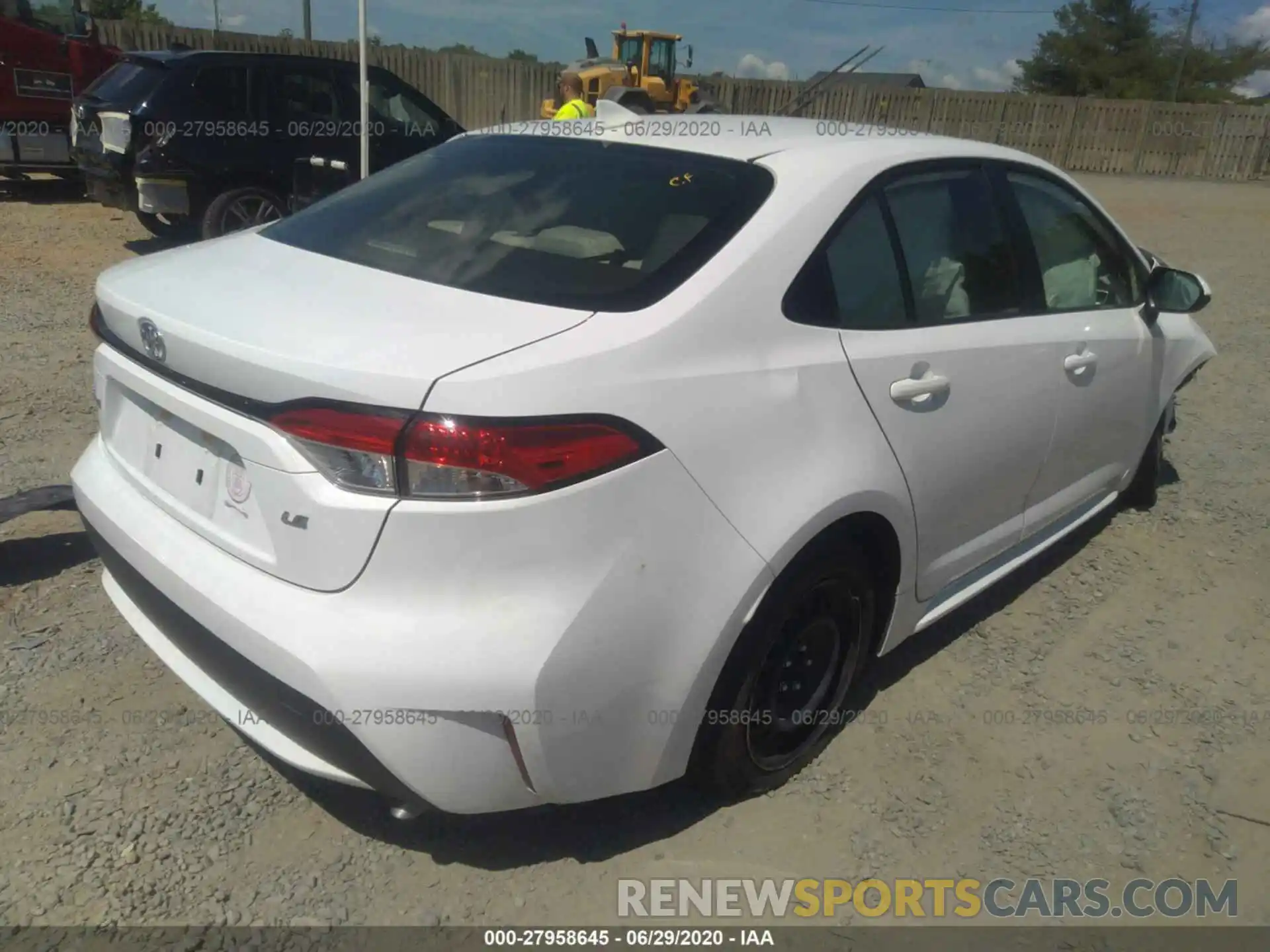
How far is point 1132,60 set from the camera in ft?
143

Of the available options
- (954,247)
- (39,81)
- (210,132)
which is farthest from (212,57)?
(954,247)

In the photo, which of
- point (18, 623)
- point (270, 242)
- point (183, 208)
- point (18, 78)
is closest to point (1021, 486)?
point (270, 242)

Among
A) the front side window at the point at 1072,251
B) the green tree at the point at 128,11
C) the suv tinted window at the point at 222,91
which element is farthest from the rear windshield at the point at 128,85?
the green tree at the point at 128,11

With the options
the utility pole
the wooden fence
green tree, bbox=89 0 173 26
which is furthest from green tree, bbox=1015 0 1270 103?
green tree, bbox=89 0 173 26

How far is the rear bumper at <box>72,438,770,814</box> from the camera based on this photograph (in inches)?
74.5

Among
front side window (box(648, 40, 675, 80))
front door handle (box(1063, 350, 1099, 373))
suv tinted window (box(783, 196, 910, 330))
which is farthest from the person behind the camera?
front side window (box(648, 40, 675, 80))

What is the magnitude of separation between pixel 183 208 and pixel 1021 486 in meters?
7.49

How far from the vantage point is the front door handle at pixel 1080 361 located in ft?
10.8

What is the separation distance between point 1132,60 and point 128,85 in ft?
151

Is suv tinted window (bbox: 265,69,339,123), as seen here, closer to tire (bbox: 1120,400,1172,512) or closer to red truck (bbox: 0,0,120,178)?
red truck (bbox: 0,0,120,178)

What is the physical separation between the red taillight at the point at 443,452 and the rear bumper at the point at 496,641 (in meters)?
0.04

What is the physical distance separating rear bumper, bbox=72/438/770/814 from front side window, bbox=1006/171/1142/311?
188cm

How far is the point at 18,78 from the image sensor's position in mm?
11195

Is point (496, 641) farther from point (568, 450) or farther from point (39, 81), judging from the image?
point (39, 81)
